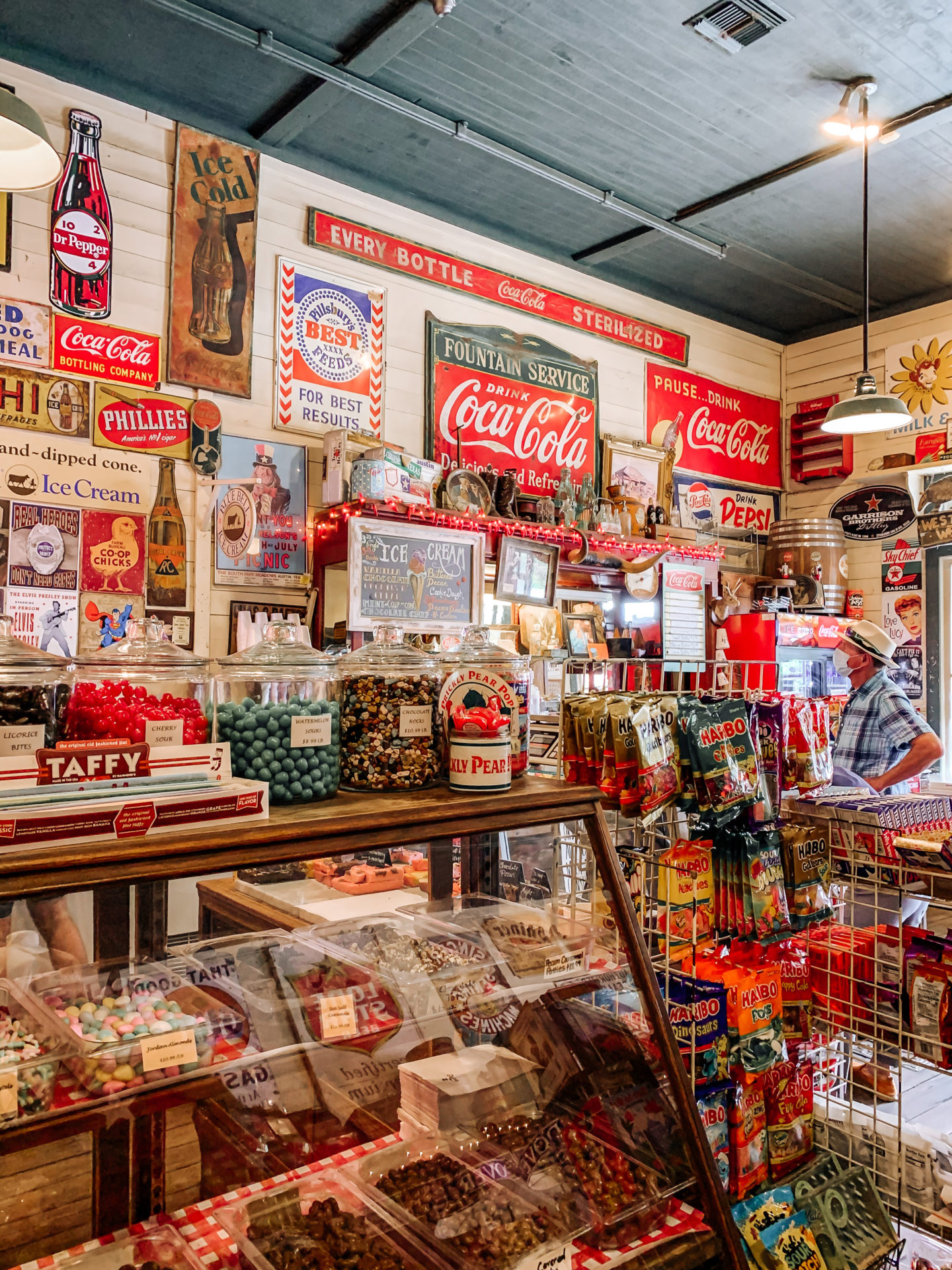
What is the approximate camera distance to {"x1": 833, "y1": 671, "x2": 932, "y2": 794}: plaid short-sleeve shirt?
431cm

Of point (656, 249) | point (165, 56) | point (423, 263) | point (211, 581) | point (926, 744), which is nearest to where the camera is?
point (165, 56)

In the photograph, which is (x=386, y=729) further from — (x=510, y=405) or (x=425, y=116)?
(x=510, y=405)

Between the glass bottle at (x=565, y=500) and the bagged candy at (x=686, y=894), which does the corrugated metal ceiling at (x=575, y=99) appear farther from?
the bagged candy at (x=686, y=894)

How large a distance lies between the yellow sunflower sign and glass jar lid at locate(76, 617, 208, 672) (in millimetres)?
5643

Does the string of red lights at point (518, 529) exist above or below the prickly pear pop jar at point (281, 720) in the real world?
above

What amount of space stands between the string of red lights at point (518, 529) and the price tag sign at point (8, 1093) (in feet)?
9.33

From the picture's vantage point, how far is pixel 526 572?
454 cm

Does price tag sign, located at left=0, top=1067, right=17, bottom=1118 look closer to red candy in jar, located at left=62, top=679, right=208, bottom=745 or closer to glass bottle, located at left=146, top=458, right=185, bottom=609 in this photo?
red candy in jar, located at left=62, top=679, right=208, bottom=745

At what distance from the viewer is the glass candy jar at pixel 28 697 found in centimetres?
121

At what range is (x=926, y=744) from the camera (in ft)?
13.7

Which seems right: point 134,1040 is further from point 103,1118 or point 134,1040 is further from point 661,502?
point 661,502

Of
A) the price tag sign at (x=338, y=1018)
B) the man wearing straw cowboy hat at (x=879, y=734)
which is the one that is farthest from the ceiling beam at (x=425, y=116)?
the price tag sign at (x=338, y=1018)

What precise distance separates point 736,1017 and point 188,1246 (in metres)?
1.29

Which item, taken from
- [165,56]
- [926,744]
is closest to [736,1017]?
[926,744]
